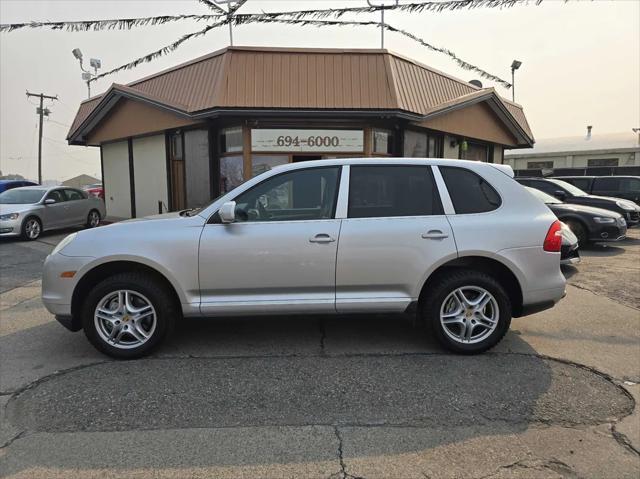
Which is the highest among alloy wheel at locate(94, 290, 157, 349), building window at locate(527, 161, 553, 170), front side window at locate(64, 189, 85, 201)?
building window at locate(527, 161, 553, 170)

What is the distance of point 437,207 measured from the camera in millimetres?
4133

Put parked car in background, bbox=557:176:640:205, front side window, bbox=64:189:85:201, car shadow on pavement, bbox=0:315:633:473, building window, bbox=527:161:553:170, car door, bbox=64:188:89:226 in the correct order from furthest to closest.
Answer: building window, bbox=527:161:553:170
parked car in background, bbox=557:176:640:205
front side window, bbox=64:189:85:201
car door, bbox=64:188:89:226
car shadow on pavement, bbox=0:315:633:473

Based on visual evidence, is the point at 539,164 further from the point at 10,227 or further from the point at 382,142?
the point at 10,227

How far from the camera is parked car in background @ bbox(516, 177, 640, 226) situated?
1195 cm

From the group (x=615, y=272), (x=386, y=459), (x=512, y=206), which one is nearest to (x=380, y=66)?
(x=615, y=272)

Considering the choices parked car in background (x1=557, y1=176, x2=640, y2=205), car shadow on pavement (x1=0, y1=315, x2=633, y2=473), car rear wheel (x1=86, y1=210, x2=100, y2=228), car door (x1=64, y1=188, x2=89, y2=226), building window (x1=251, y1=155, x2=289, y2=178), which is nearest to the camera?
car shadow on pavement (x1=0, y1=315, x2=633, y2=473)

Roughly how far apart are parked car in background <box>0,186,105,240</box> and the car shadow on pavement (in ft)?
28.7

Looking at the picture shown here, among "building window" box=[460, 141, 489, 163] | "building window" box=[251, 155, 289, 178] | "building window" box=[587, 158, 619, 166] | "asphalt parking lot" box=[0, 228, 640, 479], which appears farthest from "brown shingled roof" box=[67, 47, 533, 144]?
"building window" box=[587, 158, 619, 166]

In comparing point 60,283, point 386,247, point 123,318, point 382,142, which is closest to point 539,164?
point 382,142

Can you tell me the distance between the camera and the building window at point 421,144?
39.4ft

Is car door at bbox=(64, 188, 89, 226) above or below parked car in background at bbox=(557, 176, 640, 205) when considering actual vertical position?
below

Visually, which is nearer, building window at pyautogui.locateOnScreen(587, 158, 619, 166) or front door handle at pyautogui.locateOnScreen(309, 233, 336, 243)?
front door handle at pyautogui.locateOnScreen(309, 233, 336, 243)

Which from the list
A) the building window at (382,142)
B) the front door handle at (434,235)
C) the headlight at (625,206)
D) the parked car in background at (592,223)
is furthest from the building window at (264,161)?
the headlight at (625,206)

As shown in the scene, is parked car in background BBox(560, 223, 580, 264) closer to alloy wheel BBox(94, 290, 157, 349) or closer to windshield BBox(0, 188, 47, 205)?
alloy wheel BBox(94, 290, 157, 349)
